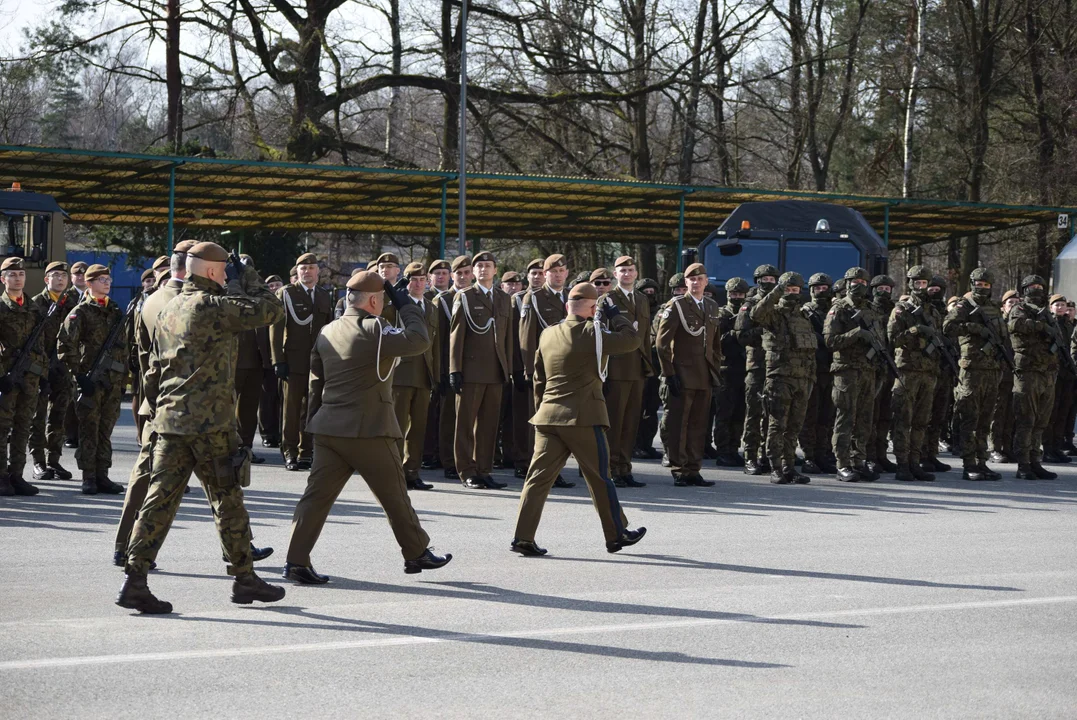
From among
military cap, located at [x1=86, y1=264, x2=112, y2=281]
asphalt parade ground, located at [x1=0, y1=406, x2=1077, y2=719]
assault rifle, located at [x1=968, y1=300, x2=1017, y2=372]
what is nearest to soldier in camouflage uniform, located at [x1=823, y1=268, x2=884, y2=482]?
assault rifle, located at [x1=968, y1=300, x2=1017, y2=372]

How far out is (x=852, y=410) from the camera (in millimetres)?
12750

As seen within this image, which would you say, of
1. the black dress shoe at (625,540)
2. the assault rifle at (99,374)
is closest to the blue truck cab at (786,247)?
the assault rifle at (99,374)

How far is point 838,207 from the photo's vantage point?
1759cm

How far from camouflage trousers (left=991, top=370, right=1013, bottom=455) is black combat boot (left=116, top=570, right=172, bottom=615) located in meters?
11.0

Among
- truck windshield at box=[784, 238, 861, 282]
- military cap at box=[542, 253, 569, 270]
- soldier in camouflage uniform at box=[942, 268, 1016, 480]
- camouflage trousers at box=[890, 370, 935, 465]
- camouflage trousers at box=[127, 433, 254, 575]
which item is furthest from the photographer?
truck windshield at box=[784, 238, 861, 282]

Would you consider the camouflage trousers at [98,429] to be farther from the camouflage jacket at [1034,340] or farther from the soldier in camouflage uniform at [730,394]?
the camouflage jacket at [1034,340]

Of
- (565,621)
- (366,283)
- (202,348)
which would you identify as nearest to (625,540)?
(565,621)

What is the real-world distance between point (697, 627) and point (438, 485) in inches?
229

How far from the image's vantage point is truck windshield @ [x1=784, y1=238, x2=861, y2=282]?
1702 centimetres

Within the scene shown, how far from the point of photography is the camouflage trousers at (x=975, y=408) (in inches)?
523

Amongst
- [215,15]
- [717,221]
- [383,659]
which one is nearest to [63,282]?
[383,659]

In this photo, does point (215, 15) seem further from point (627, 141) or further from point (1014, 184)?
point (1014, 184)

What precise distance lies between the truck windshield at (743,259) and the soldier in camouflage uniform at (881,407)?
3.28 meters

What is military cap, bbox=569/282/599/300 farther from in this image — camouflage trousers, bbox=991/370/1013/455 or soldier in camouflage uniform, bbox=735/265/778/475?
camouflage trousers, bbox=991/370/1013/455
